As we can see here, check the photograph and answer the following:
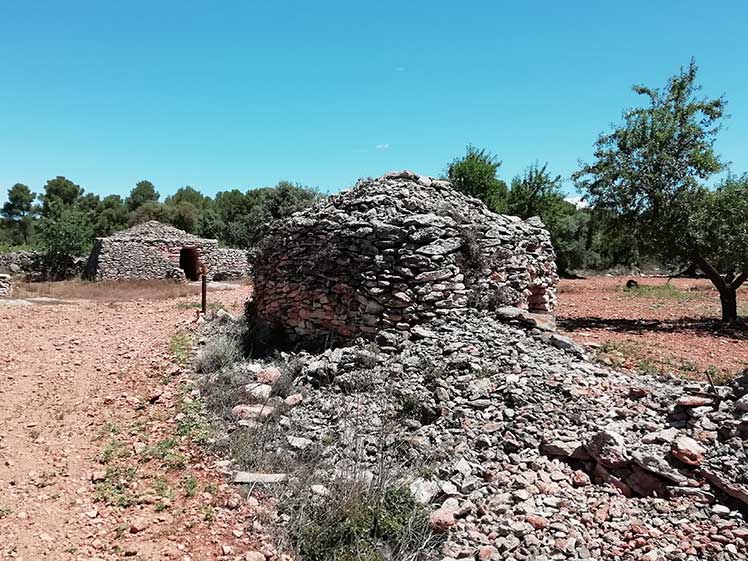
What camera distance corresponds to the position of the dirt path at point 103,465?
13.7 ft

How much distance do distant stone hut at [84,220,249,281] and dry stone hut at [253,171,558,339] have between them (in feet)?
42.6

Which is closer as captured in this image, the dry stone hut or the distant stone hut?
the dry stone hut

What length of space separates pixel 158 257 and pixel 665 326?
1978 cm

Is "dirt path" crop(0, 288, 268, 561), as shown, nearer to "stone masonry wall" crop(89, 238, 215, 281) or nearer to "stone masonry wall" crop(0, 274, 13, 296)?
"stone masonry wall" crop(0, 274, 13, 296)

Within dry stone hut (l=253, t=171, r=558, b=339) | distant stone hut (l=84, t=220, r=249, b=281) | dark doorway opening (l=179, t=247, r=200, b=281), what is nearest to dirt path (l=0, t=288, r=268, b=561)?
dry stone hut (l=253, t=171, r=558, b=339)

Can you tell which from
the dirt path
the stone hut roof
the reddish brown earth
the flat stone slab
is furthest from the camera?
the stone hut roof

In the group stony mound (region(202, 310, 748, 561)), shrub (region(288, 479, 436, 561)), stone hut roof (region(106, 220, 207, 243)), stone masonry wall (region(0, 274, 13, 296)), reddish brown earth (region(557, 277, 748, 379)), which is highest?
stone hut roof (region(106, 220, 207, 243))

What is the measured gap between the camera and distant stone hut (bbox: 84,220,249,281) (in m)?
22.0

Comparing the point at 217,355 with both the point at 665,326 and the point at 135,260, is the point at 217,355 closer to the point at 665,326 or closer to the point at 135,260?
the point at 665,326

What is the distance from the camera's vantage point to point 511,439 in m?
5.13

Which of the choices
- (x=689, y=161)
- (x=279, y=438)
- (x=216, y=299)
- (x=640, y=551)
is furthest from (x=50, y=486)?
(x=689, y=161)

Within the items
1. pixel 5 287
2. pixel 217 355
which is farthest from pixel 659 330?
pixel 5 287

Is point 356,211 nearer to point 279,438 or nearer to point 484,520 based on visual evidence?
point 279,438

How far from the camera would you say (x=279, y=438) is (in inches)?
226
